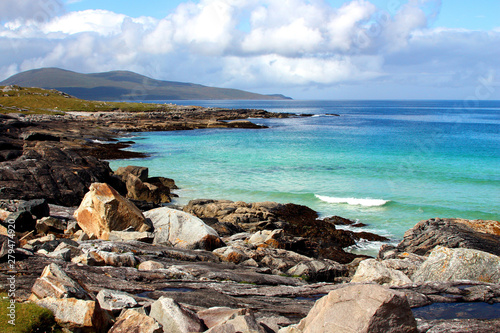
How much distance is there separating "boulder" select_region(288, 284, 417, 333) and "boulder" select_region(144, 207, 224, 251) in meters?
8.57

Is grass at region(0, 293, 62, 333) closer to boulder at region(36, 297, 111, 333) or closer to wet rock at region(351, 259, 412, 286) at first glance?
boulder at region(36, 297, 111, 333)

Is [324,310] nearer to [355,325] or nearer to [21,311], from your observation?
[355,325]

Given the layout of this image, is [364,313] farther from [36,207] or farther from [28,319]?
[36,207]

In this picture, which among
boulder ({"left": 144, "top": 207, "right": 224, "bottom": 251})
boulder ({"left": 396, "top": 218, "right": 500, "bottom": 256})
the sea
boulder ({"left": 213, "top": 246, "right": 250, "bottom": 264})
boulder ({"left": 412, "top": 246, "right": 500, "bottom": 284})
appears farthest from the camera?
the sea

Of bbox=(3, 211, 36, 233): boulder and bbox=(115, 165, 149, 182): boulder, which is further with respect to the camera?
bbox=(115, 165, 149, 182): boulder

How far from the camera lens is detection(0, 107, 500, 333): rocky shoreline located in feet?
20.3

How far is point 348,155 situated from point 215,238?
1522 inches

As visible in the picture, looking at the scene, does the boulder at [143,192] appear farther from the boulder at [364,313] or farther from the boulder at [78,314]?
the boulder at [364,313]

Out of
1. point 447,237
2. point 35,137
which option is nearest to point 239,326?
point 447,237

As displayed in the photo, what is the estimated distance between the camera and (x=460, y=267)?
10.7 m

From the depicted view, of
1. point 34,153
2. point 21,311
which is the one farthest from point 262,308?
point 34,153

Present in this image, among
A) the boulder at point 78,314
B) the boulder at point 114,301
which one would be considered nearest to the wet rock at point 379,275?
the boulder at point 114,301

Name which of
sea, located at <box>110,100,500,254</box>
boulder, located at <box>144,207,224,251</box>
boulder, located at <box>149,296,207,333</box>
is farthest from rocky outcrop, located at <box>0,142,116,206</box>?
boulder, located at <box>149,296,207,333</box>

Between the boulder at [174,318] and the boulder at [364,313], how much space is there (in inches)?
76.1
